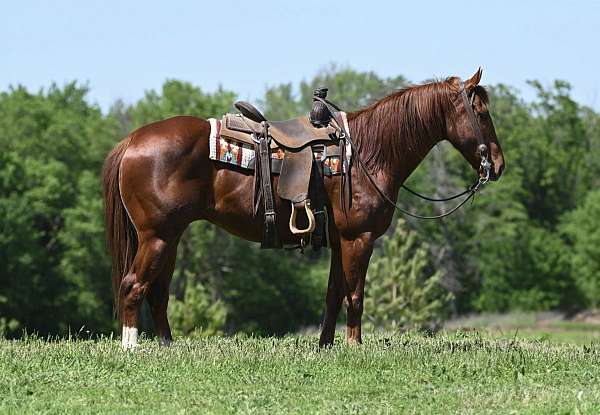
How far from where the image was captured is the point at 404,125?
10570 millimetres

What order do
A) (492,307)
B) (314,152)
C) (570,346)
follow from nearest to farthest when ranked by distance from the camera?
(314,152), (570,346), (492,307)

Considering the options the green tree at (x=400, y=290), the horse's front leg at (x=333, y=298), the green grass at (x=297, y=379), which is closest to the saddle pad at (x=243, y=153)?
the horse's front leg at (x=333, y=298)

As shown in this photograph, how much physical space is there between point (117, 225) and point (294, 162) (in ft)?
6.26

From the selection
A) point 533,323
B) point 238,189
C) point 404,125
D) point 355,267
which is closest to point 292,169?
point 238,189

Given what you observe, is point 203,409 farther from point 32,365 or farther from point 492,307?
point 492,307

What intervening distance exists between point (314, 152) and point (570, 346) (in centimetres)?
381

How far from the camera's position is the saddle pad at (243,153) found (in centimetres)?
1017

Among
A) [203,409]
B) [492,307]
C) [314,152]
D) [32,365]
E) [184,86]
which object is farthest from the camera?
[492,307]

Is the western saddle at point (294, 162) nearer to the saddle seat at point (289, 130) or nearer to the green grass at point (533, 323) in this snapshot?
the saddle seat at point (289, 130)

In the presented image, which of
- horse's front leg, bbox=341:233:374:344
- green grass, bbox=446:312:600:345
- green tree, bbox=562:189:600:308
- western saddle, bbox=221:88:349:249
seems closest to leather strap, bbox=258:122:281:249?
western saddle, bbox=221:88:349:249

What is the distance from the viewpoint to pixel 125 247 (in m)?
10.5

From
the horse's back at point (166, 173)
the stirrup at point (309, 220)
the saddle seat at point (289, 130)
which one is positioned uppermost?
the saddle seat at point (289, 130)

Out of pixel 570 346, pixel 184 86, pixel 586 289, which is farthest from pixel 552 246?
pixel 570 346

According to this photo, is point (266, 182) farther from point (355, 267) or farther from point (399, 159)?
point (399, 159)
